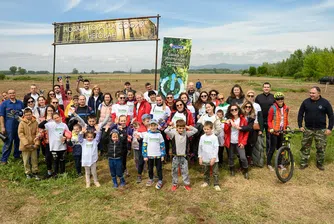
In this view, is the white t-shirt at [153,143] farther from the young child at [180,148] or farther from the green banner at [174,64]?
the green banner at [174,64]

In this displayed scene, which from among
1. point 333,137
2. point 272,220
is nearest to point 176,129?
point 272,220

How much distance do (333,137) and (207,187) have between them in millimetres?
6315

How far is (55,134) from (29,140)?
0.63m

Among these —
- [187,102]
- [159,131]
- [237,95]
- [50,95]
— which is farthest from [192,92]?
[50,95]

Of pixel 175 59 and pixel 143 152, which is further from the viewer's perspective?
pixel 175 59

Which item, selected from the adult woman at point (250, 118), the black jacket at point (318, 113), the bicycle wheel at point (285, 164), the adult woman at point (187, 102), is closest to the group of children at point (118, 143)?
the adult woman at point (250, 118)

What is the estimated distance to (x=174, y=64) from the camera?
7.98 meters

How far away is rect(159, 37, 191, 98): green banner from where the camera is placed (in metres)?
7.88

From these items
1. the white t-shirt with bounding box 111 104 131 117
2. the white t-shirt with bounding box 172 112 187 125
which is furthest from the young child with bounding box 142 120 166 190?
the white t-shirt with bounding box 111 104 131 117

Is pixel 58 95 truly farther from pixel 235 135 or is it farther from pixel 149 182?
pixel 235 135

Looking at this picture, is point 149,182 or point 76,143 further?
point 76,143

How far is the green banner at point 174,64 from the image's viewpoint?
788 cm

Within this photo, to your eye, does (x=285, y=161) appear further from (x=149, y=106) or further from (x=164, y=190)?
(x=149, y=106)

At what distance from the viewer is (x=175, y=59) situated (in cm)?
795
